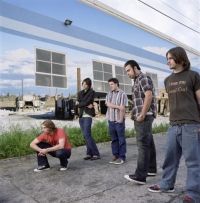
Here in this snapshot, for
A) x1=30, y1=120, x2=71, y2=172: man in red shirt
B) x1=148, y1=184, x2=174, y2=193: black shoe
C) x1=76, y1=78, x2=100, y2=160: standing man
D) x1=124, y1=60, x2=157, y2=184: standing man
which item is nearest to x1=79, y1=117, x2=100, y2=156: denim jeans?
x1=76, y1=78, x2=100, y2=160: standing man

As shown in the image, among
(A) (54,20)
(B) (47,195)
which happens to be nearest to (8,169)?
(B) (47,195)

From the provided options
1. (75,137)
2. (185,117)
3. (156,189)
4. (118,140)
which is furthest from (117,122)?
(185,117)

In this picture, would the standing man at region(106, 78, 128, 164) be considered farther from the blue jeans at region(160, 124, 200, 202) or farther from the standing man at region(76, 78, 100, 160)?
the blue jeans at region(160, 124, 200, 202)

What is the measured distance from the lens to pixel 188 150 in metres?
Answer: 3.98

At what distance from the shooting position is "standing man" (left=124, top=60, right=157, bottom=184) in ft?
15.8

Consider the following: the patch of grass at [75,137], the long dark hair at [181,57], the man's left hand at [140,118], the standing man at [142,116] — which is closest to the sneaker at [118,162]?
the standing man at [142,116]

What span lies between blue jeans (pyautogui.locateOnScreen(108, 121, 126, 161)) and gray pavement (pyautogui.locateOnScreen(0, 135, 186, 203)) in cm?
20

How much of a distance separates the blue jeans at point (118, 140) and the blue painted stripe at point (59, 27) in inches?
142

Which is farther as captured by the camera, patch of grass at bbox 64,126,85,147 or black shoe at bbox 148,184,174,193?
patch of grass at bbox 64,126,85,147

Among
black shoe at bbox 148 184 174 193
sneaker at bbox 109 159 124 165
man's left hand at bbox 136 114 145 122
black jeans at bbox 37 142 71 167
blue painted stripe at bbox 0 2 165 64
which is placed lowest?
black shoe at bbox 148 184 174 193

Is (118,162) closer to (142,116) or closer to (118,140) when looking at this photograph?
(118,140)

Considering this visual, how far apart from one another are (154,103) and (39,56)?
4.69m

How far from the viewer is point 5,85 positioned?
8.14 metres

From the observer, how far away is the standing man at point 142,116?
190 inches
